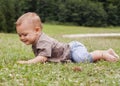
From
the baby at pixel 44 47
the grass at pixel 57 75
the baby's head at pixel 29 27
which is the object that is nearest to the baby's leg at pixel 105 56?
the baby at pixel 44 47

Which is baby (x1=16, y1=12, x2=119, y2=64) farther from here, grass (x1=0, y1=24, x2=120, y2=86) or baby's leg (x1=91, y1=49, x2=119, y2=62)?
grass (x1=0, y1=24, x2=120, y2=86)

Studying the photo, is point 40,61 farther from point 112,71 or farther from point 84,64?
point 112,71

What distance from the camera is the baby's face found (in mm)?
6430

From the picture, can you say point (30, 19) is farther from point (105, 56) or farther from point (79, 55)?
point (105, 56)

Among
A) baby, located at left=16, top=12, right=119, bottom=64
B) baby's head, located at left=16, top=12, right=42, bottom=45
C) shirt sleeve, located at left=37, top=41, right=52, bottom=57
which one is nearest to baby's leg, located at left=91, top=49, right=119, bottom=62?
baby, located at left=16, top=12, right=119, bottom=64

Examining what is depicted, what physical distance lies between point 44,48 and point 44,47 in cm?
2

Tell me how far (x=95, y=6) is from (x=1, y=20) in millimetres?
16694

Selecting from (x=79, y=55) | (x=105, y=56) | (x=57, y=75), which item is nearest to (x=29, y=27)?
(x=79, y=55)

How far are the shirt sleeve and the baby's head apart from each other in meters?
0.12

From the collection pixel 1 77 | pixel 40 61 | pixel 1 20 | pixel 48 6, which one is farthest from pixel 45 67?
pixel 48 6

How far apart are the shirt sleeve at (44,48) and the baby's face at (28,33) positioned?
12cm

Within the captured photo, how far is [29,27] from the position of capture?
6.45 m

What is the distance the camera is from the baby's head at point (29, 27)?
6.43 metres

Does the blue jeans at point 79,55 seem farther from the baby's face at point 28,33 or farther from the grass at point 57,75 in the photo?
the baby's face at point 28,33
